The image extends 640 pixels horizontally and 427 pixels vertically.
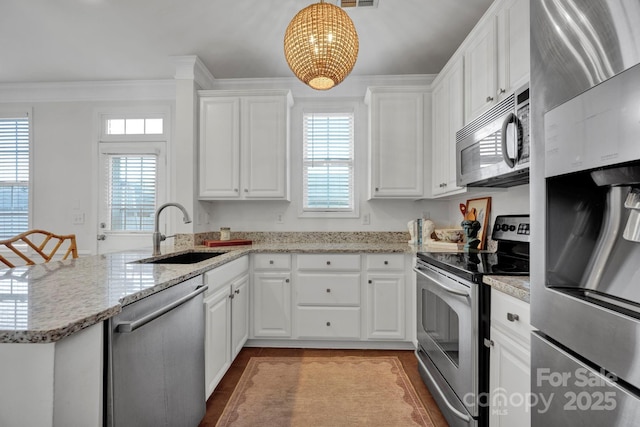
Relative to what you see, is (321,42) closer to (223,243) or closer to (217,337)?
(217,337)

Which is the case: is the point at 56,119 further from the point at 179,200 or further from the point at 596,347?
the point at 596,347

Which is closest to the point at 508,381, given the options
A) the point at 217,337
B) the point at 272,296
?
the point at 217,337

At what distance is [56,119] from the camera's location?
3.53 m

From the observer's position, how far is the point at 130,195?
11.3 ft

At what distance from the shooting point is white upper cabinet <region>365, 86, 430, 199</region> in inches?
117

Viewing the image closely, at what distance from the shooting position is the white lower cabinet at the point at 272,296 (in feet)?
8.91

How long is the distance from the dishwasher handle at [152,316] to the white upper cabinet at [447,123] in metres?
1.96

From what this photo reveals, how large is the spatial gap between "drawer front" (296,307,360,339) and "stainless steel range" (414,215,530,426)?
614mm

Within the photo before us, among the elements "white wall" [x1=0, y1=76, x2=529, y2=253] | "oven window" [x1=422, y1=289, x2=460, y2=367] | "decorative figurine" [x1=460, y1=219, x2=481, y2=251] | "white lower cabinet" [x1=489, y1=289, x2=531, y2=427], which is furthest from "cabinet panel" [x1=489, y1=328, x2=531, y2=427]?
"white wall" [x1=0, y1=76, x2=529, y2=253]

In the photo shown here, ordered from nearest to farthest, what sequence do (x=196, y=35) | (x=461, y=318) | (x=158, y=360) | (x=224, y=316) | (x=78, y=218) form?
(x=158, y=360)
(x=461, y=318)
(x=224, y=316)
(x=196, y=35)
(x=78, y=218)

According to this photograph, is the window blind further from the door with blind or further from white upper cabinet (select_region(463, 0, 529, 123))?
white upper cabinet (select_region(463, 0, 529, 123))

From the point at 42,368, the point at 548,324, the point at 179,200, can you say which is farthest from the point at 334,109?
the point at 42,368

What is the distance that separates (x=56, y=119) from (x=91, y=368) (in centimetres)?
387

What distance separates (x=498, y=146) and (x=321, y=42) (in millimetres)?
1097
